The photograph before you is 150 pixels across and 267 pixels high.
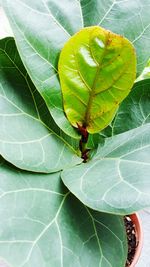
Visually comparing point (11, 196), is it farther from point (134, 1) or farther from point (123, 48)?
point (134, 1)

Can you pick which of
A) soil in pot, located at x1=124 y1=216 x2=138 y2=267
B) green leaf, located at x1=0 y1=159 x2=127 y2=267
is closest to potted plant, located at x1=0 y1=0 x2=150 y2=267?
green leaf, located at x1=0 y1=159 x2=127 y2=267

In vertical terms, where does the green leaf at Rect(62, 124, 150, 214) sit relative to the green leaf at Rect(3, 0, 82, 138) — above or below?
below

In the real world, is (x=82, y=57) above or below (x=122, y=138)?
above

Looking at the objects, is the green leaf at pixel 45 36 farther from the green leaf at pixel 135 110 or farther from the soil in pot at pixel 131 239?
the soil in pot at pixel 131 239

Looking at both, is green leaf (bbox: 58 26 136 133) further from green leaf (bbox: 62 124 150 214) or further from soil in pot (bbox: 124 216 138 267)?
soil in pot (bbox: 124 216 138 267)

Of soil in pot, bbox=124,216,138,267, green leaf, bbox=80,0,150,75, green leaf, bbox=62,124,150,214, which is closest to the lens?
green leaf, bbox=62,124,150,214

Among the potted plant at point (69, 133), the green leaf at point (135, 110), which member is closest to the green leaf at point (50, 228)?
the potted plant at point (69, 133)

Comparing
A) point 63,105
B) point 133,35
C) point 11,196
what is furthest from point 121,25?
point 11,196
